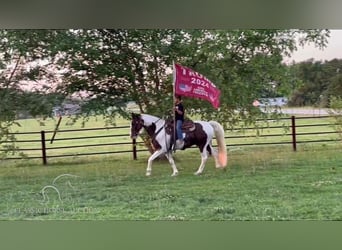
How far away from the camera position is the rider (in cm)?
512

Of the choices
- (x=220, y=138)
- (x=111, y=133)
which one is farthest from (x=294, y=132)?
(x=111, y=133)

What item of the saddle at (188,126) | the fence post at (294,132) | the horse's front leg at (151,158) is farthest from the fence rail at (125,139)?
the saddle at (188,126)

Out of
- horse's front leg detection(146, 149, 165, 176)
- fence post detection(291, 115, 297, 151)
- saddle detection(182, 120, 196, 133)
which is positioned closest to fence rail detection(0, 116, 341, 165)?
fence post detection(291, 115, 297, 151)

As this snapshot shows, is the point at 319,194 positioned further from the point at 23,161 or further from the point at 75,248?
the point at 23,161

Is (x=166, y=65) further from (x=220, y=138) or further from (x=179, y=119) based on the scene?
(x=220, y=138)

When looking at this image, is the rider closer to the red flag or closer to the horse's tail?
the red flag

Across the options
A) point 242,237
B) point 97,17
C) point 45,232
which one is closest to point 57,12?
point 97,17

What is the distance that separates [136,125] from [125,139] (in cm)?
16

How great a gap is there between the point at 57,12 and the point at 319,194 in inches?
110

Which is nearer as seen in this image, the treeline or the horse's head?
the treeline

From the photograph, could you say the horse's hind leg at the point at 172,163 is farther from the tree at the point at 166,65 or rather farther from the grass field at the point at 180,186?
the tree at the point at 166,65

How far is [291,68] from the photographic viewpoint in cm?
502

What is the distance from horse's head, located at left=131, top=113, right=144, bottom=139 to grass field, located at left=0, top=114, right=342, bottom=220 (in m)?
0.14

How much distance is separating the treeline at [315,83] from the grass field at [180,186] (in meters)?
0.21
